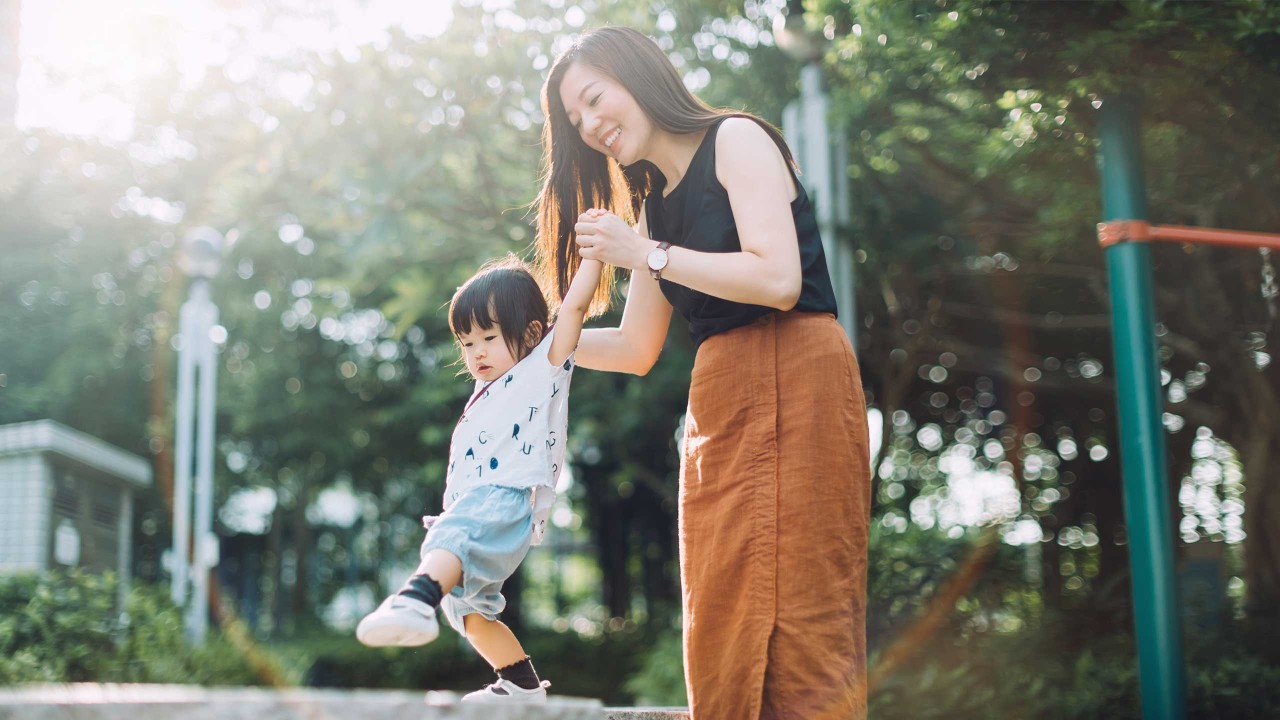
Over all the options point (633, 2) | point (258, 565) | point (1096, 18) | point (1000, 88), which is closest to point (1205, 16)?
point (1096, 18)

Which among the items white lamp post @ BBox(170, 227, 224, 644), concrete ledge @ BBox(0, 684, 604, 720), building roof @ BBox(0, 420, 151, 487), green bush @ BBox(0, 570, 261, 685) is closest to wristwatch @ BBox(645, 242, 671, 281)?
concrete ledge @ BBox(0, 684, 604, 720)

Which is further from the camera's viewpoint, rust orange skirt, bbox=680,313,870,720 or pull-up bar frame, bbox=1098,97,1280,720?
pull-up bar frame, bbox=1098,97,1280,720

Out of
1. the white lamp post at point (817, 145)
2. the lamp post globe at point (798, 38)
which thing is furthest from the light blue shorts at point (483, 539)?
the lamp post globe at point (798, 38)

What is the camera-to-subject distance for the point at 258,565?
2948 cm

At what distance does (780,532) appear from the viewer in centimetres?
236

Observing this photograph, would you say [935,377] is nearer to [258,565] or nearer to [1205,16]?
[1205,16]

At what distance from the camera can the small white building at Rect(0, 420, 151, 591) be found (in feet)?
33.0

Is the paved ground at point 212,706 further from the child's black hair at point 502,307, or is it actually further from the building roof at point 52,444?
the building roof at point 52,444

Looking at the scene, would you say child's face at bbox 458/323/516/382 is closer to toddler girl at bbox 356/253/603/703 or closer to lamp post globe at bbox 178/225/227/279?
toddler girl at bbox 356/253/603/703

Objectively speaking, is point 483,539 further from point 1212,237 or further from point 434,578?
point 1212,237

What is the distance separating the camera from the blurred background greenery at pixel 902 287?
6.60 m

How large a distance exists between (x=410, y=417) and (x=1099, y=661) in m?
9.01

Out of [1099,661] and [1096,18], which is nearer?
[1096,18]

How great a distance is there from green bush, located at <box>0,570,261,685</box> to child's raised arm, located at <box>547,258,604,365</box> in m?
5.57
